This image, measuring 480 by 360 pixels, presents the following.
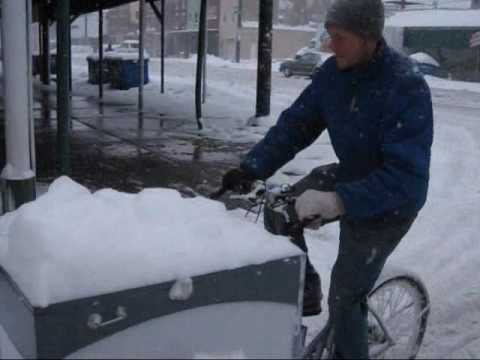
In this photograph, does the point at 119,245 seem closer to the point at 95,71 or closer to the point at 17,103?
the point at 17,103

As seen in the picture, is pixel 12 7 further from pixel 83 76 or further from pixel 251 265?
pixel 83 76

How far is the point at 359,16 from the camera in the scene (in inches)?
87.7

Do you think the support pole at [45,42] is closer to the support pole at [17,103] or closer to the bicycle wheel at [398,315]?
the support pole at [17,103]

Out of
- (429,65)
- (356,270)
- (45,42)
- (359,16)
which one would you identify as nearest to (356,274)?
(356,270)

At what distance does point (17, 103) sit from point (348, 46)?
3111 mm

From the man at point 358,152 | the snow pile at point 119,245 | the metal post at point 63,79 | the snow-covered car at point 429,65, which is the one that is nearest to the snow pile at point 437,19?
the snow-covered car at point 429,65

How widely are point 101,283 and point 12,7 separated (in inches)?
134

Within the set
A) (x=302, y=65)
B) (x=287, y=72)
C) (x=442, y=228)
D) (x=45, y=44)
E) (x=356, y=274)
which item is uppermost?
(x=45, y=44)

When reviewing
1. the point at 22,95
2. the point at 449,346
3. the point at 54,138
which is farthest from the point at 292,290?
the point at 54,138

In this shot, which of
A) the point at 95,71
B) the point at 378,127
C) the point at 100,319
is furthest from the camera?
the point at 95,71

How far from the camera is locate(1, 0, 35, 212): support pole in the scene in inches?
180

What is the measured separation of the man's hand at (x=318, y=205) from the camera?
7.04 ft

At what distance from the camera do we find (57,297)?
164cm

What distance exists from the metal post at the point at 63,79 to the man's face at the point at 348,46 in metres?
4.48
